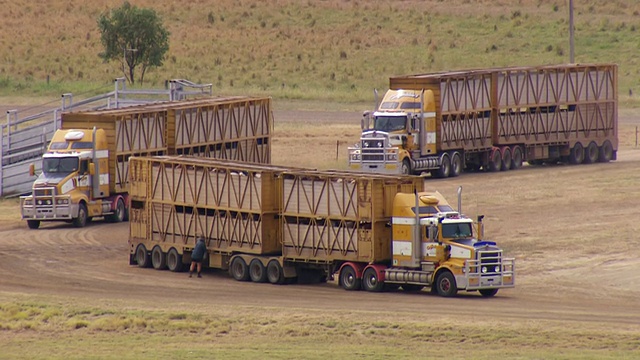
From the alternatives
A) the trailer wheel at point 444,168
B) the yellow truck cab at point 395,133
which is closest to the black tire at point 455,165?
the trailer wheel at point 444,168

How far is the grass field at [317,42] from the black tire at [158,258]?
50484 mm

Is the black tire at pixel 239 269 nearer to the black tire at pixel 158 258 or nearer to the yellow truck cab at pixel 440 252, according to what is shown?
the black tire at pixel 158 258

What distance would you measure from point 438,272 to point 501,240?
33.5ft

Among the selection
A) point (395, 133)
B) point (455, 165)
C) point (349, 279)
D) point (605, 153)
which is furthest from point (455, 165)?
point (349, 279)

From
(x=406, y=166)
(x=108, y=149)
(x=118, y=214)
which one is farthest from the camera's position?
(x=406, y=166)

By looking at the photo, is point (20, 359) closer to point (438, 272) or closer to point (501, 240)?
point (438, 272)

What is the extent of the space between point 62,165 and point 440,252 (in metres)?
19.2

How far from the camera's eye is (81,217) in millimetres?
50625

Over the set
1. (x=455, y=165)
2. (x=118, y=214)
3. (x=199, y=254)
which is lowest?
(x=199, y=254)

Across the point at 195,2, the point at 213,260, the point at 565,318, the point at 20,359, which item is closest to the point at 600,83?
the point at 213,260

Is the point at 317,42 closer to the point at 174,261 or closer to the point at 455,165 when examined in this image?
the point at 455,165

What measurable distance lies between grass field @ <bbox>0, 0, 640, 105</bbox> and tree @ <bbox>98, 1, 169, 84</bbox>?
9.02 feet

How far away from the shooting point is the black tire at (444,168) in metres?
61.5

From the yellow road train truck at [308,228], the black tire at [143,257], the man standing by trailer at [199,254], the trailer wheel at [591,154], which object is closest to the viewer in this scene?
the yellow road train truck at [308,228]
